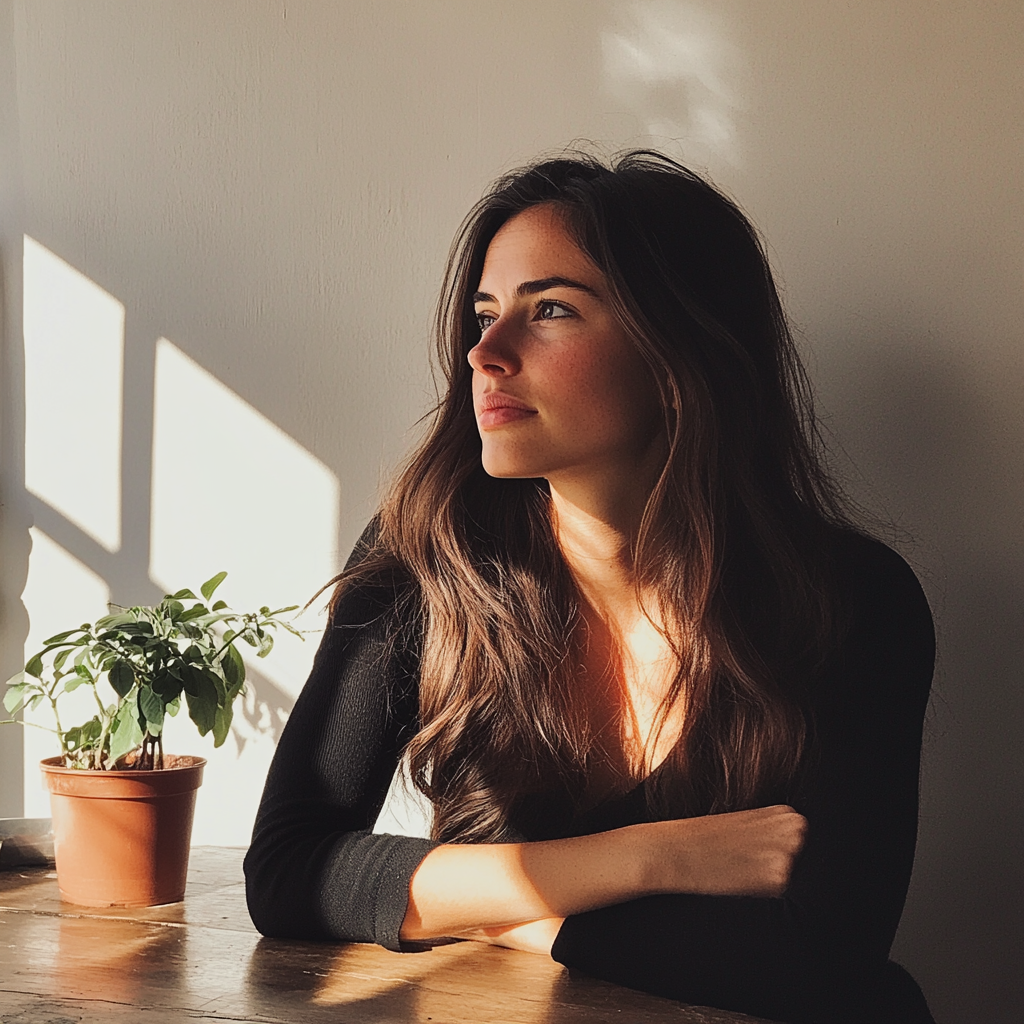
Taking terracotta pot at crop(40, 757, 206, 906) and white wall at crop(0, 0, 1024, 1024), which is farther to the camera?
white wall at crop(0, 0, 1024, 1024)

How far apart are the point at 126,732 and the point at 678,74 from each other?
1.20 metres

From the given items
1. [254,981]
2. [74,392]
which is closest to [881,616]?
[254,981]

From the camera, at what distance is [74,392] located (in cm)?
205

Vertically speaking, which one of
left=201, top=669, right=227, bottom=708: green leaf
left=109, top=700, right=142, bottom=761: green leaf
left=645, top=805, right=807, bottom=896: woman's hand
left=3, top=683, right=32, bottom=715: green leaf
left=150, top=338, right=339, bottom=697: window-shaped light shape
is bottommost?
left=645, top=805, right=807, bottom=896: woman's hand

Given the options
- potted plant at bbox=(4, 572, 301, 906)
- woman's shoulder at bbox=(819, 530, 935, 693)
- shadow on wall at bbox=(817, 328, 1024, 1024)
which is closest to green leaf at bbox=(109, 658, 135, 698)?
potted plant at bbox=(4, 572, 301, 906)

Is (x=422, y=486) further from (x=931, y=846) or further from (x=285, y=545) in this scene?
(x=931, y=846)

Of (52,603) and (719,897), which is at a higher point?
(52,603)

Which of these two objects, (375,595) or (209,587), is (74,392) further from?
(375,595)

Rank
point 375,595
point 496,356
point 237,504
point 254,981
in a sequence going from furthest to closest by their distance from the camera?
1. point 237,504
2. point 375,595
3. point 496,356
4. point 254,981

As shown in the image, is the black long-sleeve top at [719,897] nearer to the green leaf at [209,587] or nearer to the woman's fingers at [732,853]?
the woman's fingers at [732,853]

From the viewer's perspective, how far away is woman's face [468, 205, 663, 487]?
58.3 inches

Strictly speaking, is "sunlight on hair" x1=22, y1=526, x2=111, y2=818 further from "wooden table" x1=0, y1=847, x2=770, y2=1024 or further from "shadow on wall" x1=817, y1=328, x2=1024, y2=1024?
"shadow on wall" x1=817, y1=328, x2=1024, y2=1024

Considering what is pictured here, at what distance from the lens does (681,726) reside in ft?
4.95

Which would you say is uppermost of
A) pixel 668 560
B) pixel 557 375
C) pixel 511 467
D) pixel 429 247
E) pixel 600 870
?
pixel 429 247
